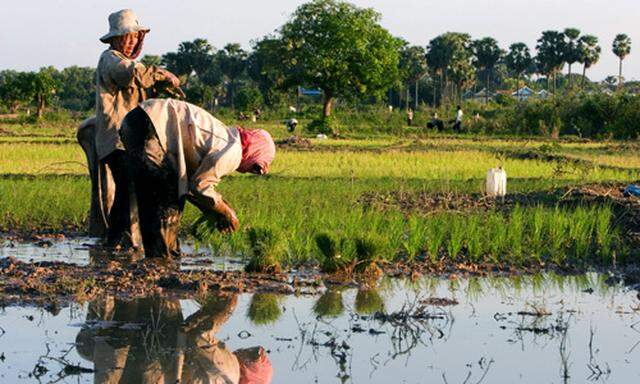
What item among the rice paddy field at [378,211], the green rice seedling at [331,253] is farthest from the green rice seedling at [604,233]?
the green rice seedling at [331,253]

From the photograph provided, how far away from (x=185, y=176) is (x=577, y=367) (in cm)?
287

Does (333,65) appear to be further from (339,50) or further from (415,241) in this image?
(415,241)

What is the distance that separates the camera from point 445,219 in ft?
31.4

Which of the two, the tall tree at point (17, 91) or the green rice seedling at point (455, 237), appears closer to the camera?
the green rice seedling at point (455, 237)

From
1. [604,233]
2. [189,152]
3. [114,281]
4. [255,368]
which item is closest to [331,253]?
[189,152]

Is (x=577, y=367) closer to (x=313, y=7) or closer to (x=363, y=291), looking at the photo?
(x=363, y=291)

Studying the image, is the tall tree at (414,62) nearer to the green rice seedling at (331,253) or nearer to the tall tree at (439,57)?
the tall tree at (439,57)

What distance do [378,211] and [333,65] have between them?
122 feet

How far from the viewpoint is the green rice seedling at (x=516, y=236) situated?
26.0 feet

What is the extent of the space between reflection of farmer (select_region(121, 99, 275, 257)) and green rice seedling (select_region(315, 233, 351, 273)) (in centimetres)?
57

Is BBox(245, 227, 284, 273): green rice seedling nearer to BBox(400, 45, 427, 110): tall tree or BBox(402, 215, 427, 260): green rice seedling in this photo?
BBox(402, 215, 427, 260): green rice seedling

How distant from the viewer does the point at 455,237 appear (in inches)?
314

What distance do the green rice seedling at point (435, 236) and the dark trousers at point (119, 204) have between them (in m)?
2.14

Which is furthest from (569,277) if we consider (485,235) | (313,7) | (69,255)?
(313,7)
